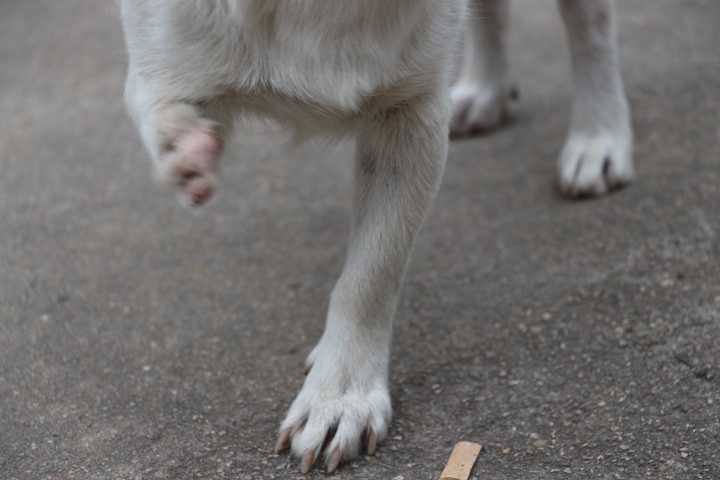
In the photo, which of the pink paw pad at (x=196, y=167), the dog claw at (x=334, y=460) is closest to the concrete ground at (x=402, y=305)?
the dog claw at (x=334, y=460)

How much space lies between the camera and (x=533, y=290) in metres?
3.69

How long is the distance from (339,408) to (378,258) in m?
0.44

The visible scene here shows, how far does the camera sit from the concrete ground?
2.92 meters

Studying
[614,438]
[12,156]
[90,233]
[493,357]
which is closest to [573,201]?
[493,357]

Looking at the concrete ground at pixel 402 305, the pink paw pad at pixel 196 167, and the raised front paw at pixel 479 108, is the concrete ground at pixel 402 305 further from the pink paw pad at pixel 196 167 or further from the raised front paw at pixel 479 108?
the pink paw pad at pixel 196 167

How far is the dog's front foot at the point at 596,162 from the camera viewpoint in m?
4.35

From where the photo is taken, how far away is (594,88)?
4.56 metres

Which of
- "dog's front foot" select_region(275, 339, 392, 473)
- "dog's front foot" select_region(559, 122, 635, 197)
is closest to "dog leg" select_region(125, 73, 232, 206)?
"dog's front foot" select_region(275, 339, 392, 473)

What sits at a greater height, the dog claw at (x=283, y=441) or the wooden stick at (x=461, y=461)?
the wooden stick at (x=461, y=461)

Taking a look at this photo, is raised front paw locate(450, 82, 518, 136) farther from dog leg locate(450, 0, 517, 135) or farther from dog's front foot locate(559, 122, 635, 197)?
dog's front foot locate(559, 122, 635, 197)

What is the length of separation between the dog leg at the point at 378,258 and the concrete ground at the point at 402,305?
15 cm

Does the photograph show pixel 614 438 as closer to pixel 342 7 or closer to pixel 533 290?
pixel 533 290

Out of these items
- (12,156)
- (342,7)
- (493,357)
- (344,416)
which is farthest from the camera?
(12,156)

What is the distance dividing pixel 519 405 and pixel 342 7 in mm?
1202
